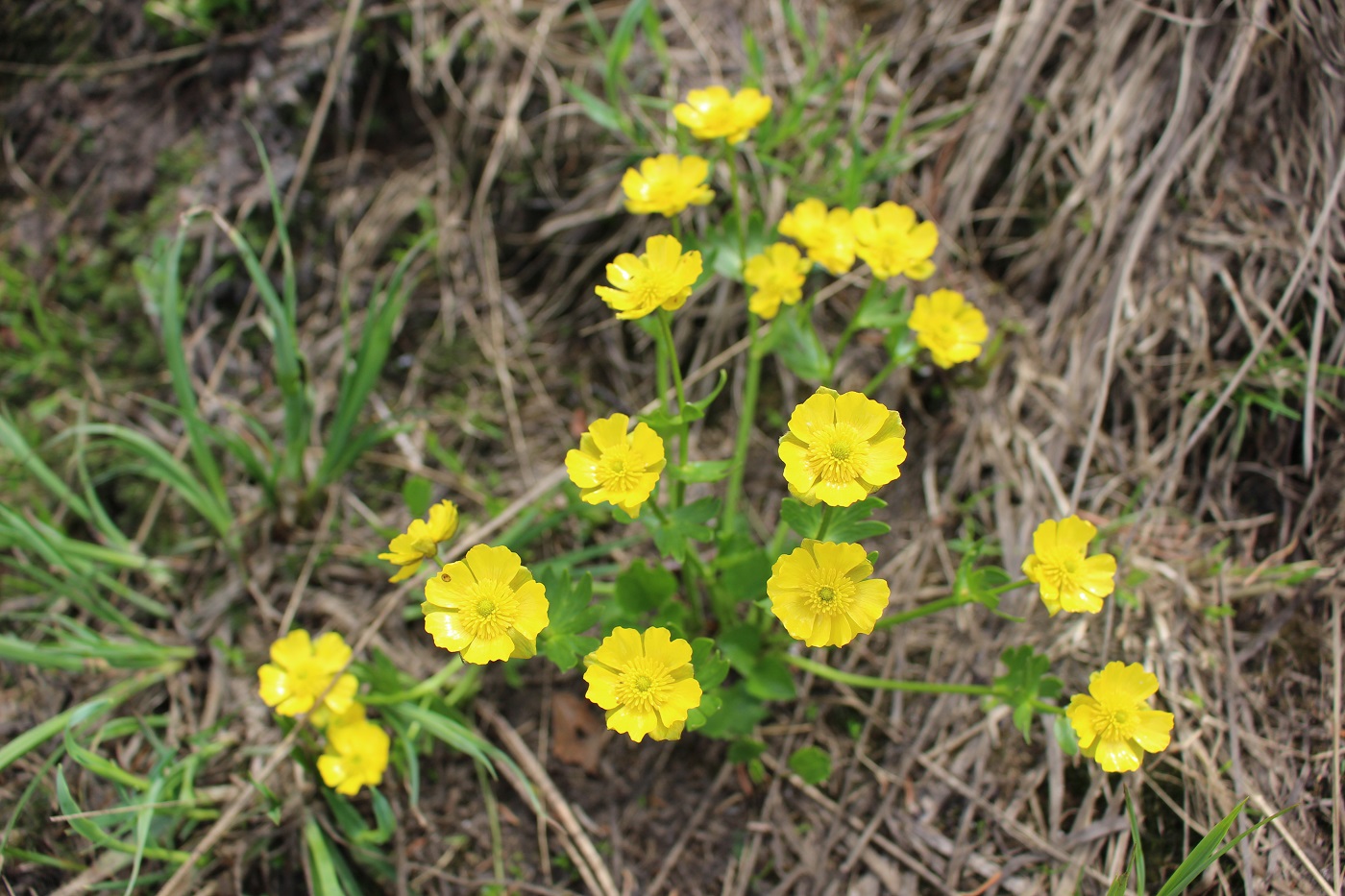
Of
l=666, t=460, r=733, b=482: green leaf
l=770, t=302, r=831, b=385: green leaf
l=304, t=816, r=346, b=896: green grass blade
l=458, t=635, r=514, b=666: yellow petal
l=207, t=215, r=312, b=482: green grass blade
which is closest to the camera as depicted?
l=458, t=635, r=514, b=666: yellow petal

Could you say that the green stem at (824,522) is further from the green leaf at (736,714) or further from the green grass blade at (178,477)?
the green grass blade at (178,477)

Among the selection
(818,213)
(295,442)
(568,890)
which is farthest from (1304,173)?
(295,442)

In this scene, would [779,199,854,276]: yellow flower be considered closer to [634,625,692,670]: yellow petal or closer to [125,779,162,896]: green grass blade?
[634,625,692,670]: yellow petal

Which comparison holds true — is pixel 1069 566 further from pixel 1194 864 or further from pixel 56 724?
pixel 56 724

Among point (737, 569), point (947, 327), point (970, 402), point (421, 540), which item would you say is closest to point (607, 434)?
point (421, 540)

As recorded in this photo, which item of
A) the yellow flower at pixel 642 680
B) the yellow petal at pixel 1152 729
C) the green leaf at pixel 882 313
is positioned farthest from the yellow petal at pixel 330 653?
the yellow petal at pixel 1152 729

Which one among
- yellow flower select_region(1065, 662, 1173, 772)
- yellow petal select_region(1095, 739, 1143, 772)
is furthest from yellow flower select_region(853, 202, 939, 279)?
yellow petal select_region(1095, 739, 1143, 772)
